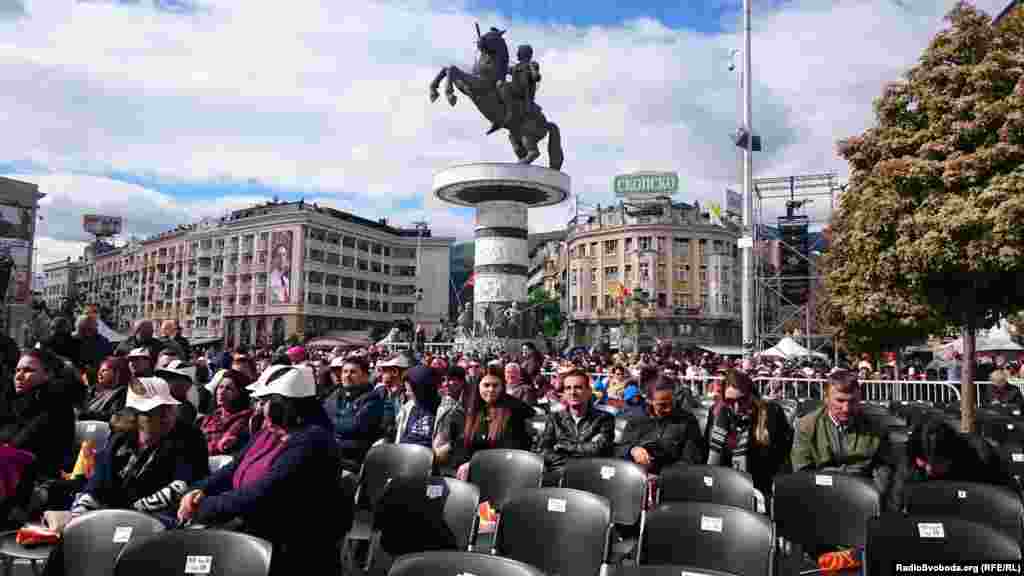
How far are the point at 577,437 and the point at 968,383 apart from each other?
7.26 meters

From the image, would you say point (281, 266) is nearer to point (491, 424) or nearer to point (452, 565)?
A: point (491, 424)

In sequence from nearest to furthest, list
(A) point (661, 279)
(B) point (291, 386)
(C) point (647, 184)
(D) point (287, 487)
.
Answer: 1. (D) point (287, 487)
2. (B) point (291, 386)
3. (A) point (661, 279)
4. (C) point (647, 184)

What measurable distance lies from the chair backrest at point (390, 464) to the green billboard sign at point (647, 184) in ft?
265

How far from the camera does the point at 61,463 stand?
548 centimetres

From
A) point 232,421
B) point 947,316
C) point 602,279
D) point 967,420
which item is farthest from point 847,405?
point 602,279

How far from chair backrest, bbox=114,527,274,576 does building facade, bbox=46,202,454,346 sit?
70.2m

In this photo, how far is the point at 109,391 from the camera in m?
6.93

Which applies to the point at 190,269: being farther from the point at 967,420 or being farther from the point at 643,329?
the point at 967,420

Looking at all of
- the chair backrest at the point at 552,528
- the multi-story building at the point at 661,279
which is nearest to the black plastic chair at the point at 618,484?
the chair backrest at the point at 552,528

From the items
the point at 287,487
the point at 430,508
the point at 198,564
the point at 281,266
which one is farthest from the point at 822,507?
the point at 281,266

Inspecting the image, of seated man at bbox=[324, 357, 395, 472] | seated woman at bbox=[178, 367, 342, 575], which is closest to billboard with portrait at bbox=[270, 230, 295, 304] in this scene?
seated man at bbox=[324, 357, 395, 472]

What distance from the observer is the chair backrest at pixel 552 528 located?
4148 millimetres

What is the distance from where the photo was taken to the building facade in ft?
256

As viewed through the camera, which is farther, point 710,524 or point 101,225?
point 101,225
